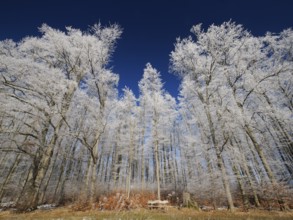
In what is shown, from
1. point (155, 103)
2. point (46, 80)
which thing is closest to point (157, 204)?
point (155, 103)

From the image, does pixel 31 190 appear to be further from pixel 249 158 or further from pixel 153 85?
pixel 249 158

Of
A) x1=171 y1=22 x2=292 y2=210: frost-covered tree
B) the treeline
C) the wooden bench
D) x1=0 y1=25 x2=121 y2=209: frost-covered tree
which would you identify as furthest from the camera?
x1=171 y1=22 x2=292 y2=210: frost-covered tree

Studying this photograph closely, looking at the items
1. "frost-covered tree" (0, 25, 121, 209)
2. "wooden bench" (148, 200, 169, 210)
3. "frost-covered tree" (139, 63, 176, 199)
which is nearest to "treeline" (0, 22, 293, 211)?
"frost-covered tree" (0, 25, 121, 209)

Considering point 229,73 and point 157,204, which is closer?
point 157,204

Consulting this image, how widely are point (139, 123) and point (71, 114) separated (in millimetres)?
10014

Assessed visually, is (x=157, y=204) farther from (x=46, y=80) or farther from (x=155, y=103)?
(x=46, y=80)

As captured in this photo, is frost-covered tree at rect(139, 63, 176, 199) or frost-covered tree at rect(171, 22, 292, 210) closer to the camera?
frost-covered tree at rect(171, 22, 292, 210)

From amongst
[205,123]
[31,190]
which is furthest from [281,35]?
[31,190]

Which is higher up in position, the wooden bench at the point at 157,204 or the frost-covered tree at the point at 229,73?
the frost-covered tree at the point at 229,73

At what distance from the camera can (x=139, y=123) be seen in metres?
19.5

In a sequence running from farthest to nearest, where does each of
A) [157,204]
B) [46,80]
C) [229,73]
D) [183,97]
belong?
1. [183,97]
2. [229,73]
3. [157,204]
4. [46,80]

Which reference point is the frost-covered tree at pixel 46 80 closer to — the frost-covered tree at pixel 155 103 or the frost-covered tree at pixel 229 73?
the frost-covered tree at pixel 155 103

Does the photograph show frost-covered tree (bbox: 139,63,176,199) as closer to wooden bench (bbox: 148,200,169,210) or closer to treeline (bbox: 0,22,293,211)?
treeline (bbox: 0,22,293,211)

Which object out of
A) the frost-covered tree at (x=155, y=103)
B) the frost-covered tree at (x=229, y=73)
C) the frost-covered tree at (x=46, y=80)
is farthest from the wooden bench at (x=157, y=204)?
the frost-covered tree at (x=155, y=103)
